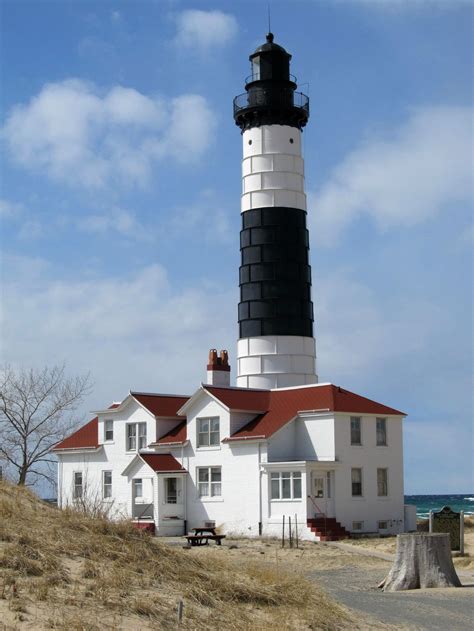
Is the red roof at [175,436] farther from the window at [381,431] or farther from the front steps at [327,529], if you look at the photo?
the window at [381,431]

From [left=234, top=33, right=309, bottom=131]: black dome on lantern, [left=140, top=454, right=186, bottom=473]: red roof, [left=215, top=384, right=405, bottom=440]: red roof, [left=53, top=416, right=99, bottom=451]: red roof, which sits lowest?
[left=140, top=454, right=186, bottom=473]: red roof

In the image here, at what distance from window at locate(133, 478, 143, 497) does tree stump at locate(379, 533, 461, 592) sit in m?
21.7

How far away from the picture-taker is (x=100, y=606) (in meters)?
13.2

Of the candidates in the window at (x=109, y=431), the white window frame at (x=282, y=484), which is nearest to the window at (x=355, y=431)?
the white window frame at (x=282, y=484)

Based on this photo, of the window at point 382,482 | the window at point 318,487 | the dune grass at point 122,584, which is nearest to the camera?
the dune grass at point 122,584

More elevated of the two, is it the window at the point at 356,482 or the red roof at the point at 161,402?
the red roof at the point at 161,402

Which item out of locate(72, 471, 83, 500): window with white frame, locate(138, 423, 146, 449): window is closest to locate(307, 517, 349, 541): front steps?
locate(138, 423, 146, 449): window

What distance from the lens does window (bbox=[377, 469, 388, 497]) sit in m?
39.8

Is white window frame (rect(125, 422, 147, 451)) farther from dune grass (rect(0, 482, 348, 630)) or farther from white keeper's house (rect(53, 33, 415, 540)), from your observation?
dune grass (rect(0, 482, 348, 630))

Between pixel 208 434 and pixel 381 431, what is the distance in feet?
23.2

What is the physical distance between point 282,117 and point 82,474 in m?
19.4

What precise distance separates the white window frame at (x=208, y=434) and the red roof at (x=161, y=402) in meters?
2.59

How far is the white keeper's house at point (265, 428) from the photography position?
37969mm

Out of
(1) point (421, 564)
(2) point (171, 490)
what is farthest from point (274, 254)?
(1) point (421, 564)
